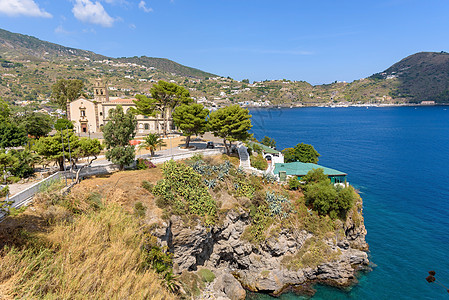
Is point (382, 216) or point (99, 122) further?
point (99, 122)

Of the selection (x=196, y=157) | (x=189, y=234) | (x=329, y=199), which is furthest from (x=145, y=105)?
(x=329, y=199)

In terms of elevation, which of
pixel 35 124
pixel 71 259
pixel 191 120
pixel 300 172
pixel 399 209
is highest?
pixel 191 120

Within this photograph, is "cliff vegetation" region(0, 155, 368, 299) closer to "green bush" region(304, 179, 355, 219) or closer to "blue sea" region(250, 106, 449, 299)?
"green bush" region(304, 179, 355, 219)

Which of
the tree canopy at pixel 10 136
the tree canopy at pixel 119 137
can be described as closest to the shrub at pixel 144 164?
the tree canopy at pixel 119 137

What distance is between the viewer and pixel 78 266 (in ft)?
39.1

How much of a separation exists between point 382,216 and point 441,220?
771 centimetres

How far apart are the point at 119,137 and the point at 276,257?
20.8 meters

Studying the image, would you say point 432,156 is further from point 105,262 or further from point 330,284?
point 105,262

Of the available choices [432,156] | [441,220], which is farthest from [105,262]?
[432,156]

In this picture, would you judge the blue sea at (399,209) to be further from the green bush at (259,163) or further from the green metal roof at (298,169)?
the green bush at (259,163)

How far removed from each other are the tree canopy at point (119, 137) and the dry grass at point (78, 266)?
12.2 m

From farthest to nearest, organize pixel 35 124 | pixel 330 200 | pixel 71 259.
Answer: pixel 35 124, pixel 330 200, pixel 71 259

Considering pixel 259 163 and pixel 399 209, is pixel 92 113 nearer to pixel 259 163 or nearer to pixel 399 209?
pixel 259 163

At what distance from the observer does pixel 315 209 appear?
29.3m
